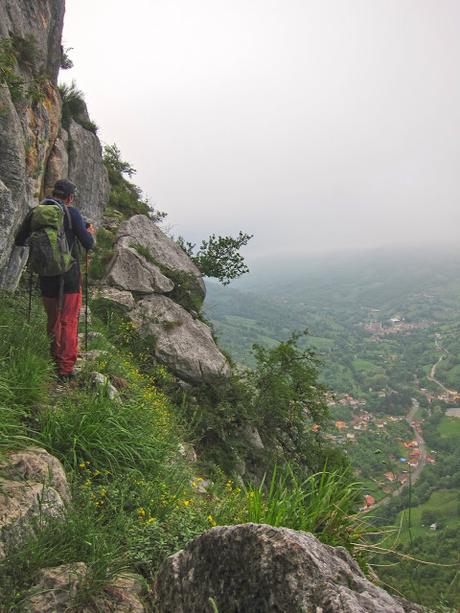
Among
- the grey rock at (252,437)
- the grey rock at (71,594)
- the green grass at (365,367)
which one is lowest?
the green grass at (365,367)

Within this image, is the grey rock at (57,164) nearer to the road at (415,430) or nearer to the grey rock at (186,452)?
the grey rock at (186,452)

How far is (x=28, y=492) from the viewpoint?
295 cm

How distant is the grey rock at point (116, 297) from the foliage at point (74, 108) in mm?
7834

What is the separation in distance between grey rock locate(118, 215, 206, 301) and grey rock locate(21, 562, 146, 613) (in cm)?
1361

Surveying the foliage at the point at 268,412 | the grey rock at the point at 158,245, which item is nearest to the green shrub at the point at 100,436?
the foliage at the point at 268,412

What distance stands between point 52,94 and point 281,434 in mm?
15228

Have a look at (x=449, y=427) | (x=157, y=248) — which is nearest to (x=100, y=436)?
(x=157, y=248)

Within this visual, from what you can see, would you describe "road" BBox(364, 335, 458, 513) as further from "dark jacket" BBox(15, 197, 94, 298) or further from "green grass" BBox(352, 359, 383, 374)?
"dark jacket" BBox(15, 197, 94, 298)

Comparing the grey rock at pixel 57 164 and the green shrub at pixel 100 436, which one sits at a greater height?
the grey rock at pixel 57 164

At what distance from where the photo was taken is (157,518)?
11.6 feet

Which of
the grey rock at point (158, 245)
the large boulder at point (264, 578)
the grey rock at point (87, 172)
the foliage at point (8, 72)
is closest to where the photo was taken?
the large boulder at point (264, 578)

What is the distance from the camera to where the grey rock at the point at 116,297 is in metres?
12.3

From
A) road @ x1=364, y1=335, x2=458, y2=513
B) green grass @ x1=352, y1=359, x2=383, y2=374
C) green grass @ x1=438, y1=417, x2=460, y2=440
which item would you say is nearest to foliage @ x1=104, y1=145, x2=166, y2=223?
road @ x1=364, y1=335, x2=458, y2=513

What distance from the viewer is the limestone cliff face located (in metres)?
7.04
